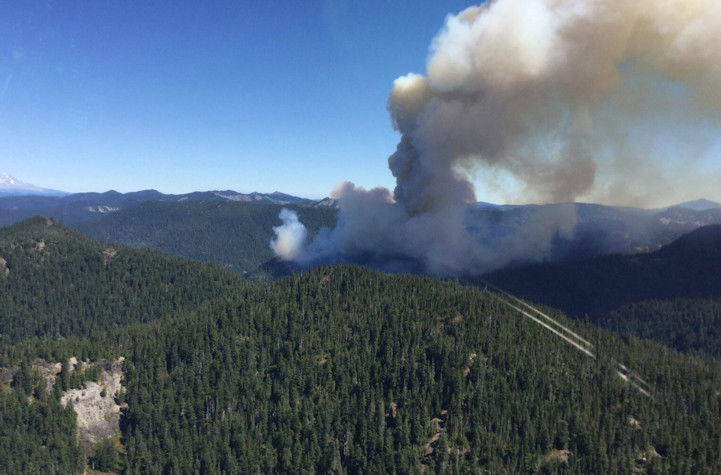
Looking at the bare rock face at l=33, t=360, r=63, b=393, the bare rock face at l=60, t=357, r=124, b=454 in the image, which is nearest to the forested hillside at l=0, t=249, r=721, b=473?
the bare rock face at l=33, t=360, r=63, b=393

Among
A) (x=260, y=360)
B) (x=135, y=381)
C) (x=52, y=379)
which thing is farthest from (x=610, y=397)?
(x=52, y=379)

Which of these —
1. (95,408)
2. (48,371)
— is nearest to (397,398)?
(95,408)

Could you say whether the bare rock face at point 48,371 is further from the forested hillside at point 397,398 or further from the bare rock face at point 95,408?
the bare rock face at point 95,408

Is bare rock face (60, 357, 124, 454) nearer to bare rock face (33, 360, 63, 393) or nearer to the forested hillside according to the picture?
the forested hillside

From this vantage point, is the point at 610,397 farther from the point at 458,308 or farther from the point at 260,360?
the point at 260,360

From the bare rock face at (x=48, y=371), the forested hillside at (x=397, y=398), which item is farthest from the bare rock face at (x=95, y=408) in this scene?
the bare rock face at (x=48, y=371)

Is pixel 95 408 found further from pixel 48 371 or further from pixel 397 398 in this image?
pixel 397 398
